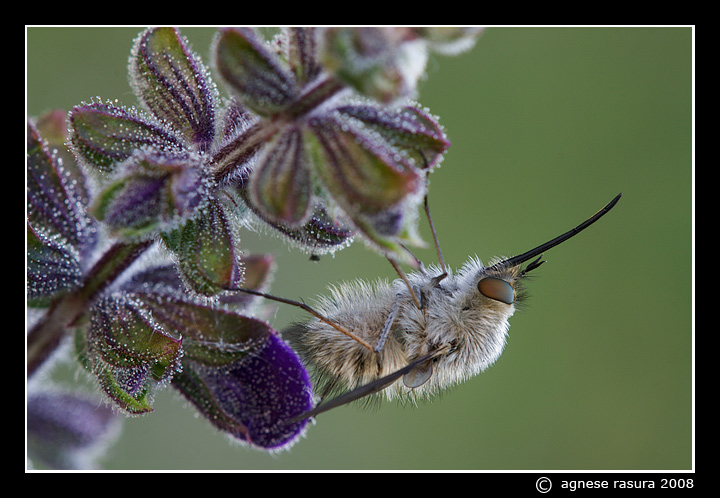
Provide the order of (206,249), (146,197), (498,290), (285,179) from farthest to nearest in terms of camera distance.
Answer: (498,290), (206,249), (146,197), (285,179)

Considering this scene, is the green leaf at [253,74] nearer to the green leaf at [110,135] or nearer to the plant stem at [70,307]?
the green leaf at [110,135]

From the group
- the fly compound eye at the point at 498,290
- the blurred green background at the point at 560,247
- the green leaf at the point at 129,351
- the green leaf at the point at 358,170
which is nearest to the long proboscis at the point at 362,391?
the fly compound eye at the point at 498,290

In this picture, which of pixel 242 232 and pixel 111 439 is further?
pixel 242 232

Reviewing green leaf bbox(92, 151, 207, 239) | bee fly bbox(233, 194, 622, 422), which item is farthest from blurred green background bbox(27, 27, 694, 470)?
green leaf bbox(92, 151, 207, 239)

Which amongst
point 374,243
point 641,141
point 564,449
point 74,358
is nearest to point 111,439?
point 74,358

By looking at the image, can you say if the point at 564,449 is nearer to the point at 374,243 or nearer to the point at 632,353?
the point at 632,353

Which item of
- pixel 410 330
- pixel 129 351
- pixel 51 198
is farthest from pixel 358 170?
pixel 410 330

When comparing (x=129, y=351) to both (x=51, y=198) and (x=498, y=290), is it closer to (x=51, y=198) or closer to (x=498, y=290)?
(x=51, y=198)
